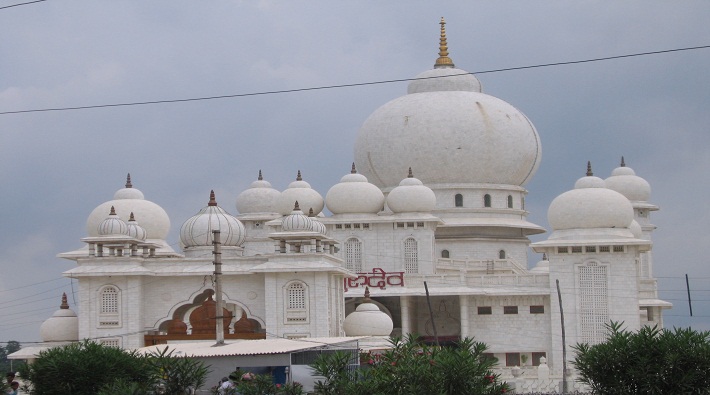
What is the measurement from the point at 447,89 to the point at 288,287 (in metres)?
17.2

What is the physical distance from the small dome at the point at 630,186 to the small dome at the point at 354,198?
12.2 metres

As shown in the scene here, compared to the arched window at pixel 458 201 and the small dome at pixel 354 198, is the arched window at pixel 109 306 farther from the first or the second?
the arched window at pixel 458 201

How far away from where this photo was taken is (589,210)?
5084 centimetres

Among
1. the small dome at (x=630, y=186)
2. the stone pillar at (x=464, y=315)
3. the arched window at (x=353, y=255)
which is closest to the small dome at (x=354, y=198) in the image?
the arched window at (x=353, y=255)

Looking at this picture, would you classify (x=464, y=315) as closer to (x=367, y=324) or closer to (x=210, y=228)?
(x=367, y=324)

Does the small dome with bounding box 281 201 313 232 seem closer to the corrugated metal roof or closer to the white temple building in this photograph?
the white temple building

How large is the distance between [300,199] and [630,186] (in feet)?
50.7

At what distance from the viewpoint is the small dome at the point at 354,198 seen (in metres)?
54.1

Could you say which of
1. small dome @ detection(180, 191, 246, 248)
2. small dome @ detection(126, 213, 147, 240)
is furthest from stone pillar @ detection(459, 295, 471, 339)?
small dome @ detection(126, 213, 147, 240)

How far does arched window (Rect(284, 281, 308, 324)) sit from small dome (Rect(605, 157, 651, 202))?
65.6 ft

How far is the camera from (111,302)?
156 ft

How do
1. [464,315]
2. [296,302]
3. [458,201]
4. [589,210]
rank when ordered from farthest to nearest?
1. [458,201]
2. [464,315]
3. [589,210]
4. [296,302]

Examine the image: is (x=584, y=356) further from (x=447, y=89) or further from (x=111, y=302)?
(x=447, y=89)

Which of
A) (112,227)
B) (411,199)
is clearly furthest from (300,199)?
(112,227)
